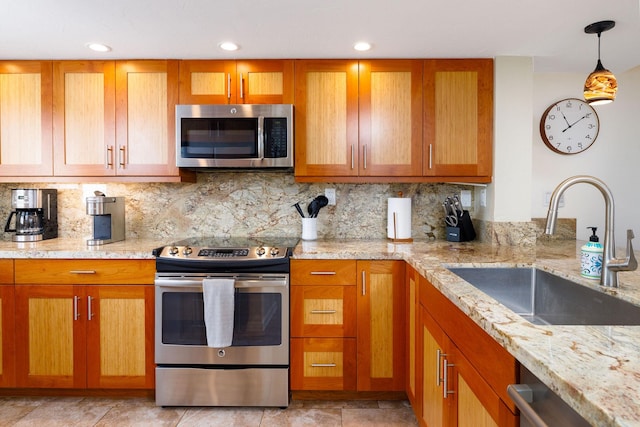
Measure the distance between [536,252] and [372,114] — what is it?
131 cm

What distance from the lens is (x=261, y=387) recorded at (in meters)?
2.27

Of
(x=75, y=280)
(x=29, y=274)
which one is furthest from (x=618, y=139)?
(x=29, y=274)

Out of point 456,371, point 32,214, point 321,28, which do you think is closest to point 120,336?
point 32,214

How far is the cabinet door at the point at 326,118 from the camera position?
258 centimetres

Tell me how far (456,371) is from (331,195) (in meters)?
1.73

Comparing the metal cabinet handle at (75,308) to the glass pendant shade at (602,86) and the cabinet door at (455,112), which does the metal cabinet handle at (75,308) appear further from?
the glass pendant shade at (602,86)

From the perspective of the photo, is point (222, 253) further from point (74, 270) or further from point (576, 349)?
point (576, 349)

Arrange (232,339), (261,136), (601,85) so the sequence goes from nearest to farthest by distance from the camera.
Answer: (601,85)
(232,339)
(261,136)

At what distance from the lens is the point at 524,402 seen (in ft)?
2.80

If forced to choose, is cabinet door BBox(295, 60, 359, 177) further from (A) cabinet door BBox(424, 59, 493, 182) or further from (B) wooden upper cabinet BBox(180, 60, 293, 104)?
(A) cabinet door BBox(424, 59, 493, 182)

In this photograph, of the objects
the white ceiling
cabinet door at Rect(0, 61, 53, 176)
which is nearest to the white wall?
the white ceiling

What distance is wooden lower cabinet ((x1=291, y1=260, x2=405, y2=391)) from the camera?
7.55 feet

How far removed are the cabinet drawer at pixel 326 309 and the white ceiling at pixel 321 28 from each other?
4.77 ft

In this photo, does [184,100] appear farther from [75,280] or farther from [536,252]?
[536,252]
